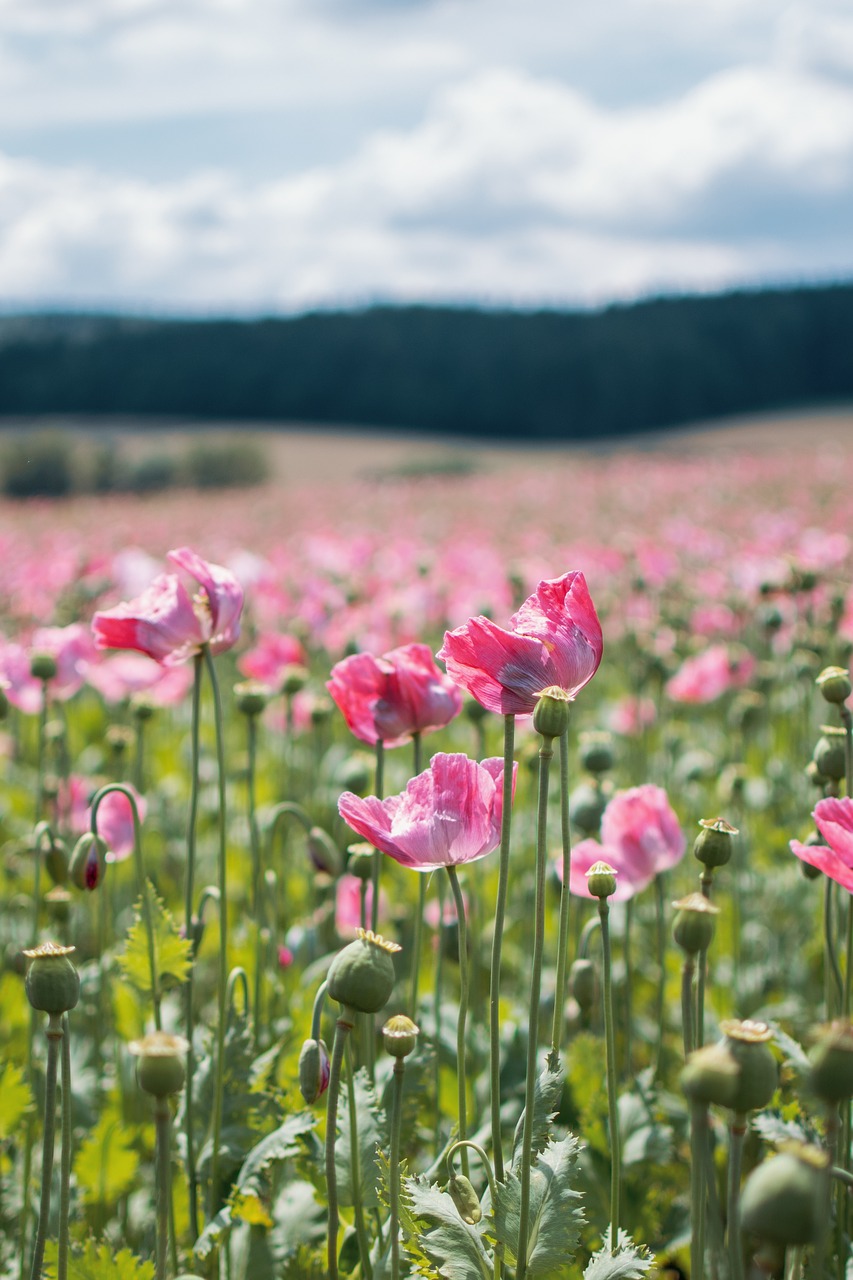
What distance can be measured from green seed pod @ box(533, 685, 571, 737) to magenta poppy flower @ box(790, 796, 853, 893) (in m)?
0.22

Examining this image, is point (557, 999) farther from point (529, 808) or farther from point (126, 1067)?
point (529, 808)

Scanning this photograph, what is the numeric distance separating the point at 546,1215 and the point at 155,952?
1.93ft

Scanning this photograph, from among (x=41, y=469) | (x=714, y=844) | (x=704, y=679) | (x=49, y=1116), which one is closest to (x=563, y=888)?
(x=714, y=844)

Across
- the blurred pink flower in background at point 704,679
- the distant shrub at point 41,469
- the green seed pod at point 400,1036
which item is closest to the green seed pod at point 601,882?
the green seed pod at point 400,1036

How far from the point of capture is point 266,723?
4.43 m

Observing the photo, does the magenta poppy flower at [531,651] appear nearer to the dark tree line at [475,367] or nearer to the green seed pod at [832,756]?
the green seed pod at [832,756]

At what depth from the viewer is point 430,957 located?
2787mm

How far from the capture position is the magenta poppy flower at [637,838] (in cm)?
166

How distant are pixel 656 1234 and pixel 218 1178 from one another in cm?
66

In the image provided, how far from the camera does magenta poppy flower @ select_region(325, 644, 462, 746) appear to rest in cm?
146

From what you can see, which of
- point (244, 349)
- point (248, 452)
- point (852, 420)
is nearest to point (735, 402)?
point (244, 349)

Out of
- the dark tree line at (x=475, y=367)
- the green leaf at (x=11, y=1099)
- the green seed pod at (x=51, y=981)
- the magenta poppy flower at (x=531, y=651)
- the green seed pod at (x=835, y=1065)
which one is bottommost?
the green leaf at (x=11, y=1099)

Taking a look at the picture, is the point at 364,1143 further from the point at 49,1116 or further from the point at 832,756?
the point at 832,756

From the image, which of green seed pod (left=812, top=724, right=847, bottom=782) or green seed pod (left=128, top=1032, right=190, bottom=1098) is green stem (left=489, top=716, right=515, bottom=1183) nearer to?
green seed pod (left=128, top=1032, right=190, bottom=1098)
